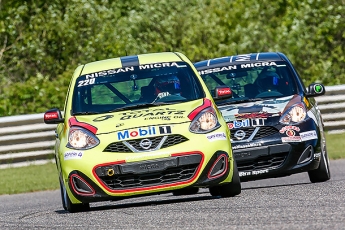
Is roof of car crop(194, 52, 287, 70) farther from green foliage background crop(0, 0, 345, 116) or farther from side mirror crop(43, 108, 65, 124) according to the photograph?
green foliage background crop(0, 0, 345, 116)

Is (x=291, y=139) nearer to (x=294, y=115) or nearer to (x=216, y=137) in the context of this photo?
(x=294, y=115)

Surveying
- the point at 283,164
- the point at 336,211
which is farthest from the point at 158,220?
the point at 283,164

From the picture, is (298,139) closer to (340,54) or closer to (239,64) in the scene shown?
(239,64)

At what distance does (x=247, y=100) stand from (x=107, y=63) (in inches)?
71.1

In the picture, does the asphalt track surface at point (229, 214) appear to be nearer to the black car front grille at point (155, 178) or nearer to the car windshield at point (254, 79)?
the black car front grille at point (155, 178)

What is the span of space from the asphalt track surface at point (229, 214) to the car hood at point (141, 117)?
0.77 m

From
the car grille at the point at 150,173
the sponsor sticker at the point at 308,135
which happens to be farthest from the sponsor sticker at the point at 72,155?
the sponsor sticker at the point at 308,135

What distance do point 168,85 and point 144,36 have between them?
1621cm

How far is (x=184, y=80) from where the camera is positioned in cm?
1127

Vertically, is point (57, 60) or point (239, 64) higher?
point (239, 64)

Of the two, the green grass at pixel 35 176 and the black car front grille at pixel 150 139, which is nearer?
the black car front grille at pixel 150 139

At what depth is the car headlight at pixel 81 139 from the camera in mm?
10266

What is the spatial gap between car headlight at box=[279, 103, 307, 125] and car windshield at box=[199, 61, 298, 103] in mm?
652

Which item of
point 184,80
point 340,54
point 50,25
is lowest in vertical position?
point 340,54
